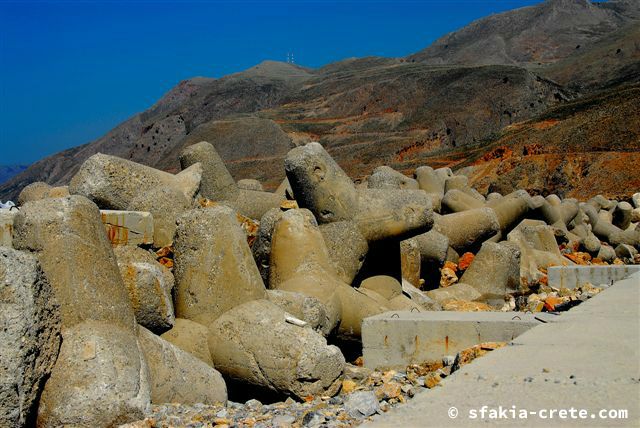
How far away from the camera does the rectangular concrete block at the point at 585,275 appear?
30.3ft

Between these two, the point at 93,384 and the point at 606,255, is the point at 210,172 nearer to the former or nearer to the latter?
the point at 93,384

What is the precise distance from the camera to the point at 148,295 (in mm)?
5105

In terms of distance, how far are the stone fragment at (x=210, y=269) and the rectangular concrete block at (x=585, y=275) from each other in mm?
5305

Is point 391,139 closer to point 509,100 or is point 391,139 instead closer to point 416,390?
point 509,100

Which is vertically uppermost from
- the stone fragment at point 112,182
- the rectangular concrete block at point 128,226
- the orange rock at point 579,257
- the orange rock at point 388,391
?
the stone fragment at point 112,182

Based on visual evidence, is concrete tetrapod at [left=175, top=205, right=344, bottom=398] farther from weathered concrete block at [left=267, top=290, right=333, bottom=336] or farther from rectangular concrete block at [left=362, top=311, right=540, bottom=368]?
rectangular concrete block at [left=362, top=311, right=540, bottom=368]

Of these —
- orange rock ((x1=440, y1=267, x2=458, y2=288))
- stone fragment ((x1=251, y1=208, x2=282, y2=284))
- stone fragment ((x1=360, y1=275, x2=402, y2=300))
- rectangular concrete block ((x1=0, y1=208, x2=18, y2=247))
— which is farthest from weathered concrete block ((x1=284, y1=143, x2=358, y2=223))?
rectangular concrete block ((x1=0, y1=208, x2=18, y2=247))

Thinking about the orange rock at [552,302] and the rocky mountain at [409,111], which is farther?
the rocky mountain at [409,111]

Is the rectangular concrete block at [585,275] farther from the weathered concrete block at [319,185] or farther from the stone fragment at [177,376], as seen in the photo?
the stone fragment at [177,376]

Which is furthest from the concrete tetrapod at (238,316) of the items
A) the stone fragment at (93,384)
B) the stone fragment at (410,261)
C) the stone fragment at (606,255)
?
the stone fragment at (606,255)

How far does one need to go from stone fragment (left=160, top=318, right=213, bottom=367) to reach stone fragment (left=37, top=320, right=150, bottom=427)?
3.07 ft

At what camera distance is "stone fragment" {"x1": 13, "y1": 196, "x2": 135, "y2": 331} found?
4387mm

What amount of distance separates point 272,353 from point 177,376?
0.68 m

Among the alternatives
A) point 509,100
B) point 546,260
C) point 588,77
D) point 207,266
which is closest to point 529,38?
point 588,77
